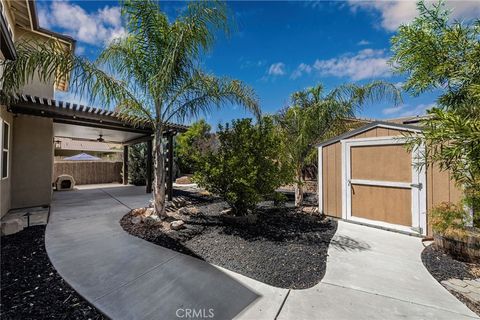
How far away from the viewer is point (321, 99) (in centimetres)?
717

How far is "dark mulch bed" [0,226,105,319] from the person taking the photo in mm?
2287

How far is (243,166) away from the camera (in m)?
5.12

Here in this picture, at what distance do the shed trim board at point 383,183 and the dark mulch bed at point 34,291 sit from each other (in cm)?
561

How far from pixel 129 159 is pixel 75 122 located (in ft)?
21.2

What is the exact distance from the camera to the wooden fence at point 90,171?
13375 millimetres

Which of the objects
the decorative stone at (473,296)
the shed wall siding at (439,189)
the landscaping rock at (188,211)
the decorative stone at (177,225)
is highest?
the shed wall siding at (439,189)

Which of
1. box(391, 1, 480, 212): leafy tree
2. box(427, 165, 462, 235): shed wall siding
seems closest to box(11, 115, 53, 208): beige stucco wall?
box(391, 1, 480, 212): leafy tree

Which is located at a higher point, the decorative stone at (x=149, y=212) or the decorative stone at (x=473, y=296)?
the decorative stone at (x=149, y=212)

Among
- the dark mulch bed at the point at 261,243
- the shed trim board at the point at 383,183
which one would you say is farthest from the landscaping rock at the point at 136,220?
the shed trim board at the point at 383,183

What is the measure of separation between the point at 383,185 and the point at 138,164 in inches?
521

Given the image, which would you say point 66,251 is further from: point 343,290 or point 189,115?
point 343,290

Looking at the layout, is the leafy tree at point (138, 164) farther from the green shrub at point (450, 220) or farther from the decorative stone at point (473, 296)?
the decorative stone at point (473, 296)

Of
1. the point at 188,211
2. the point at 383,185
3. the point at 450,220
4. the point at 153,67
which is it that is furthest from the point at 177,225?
the point at 450,220

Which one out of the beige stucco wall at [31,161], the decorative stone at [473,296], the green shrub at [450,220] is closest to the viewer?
the decorative stone at [473,296]
